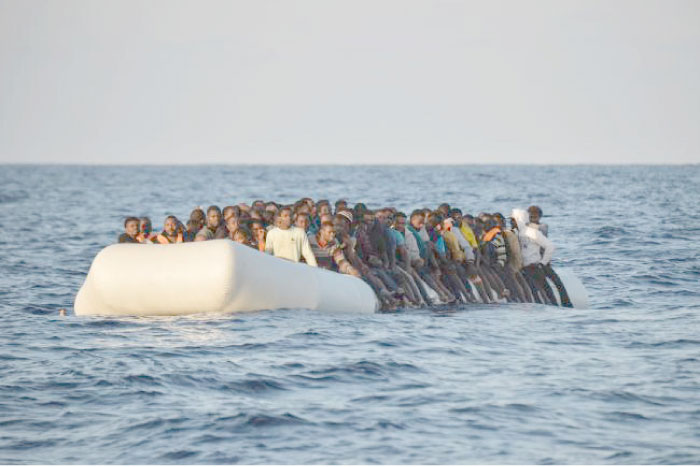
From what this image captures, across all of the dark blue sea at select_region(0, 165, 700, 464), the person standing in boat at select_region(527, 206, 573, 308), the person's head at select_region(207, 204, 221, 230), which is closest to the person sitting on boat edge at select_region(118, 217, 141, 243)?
the person's head at select_region(207, 204, 221, 230)

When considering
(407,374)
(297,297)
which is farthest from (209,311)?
(407,374)

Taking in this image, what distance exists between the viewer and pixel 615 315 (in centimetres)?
1806

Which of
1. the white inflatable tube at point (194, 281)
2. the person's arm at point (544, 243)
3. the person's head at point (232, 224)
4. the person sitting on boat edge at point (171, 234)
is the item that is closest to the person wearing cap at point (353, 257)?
the white inflatable tube at point (194, 281)

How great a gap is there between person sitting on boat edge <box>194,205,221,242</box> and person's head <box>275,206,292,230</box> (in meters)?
0.89

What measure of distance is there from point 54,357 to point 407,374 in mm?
4041

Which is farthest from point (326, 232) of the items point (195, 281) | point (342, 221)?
point (195, 281)

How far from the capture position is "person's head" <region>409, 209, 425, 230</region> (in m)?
17.8

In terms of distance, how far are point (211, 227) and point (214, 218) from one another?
0.20 metres

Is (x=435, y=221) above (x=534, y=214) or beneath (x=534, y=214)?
beneath

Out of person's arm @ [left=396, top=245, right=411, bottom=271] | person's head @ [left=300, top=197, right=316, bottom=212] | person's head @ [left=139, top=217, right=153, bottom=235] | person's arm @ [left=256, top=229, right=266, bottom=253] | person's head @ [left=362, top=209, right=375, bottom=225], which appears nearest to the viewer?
person's head @ [left=139, top=217, right=153, bottom=235]

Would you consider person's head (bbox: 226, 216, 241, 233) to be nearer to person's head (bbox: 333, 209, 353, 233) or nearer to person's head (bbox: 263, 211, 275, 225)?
person's head (bbox: 263, 211, 275, 225)

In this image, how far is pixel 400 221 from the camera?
1744cm

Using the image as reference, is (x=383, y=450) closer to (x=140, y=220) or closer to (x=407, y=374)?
(x=407, y=374)

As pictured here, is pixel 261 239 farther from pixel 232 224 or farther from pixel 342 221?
pixel 342 221
